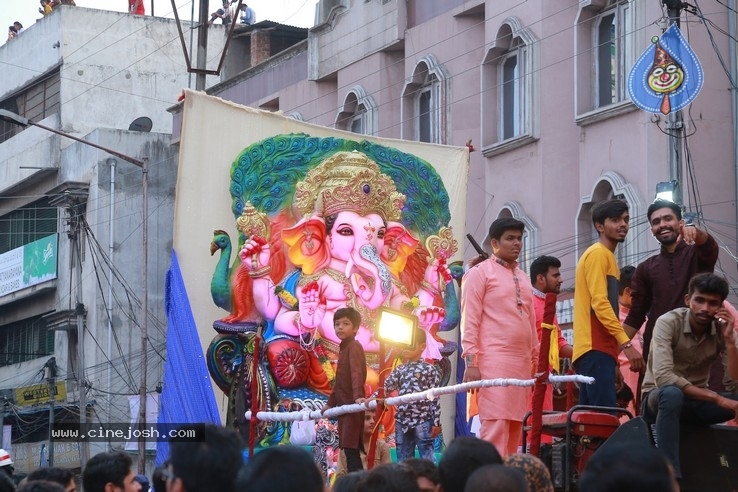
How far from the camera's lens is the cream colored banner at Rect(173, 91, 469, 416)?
14.6m

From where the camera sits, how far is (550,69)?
75.8 ft

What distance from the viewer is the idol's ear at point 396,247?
1506 cm

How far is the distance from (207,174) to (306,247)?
131cm

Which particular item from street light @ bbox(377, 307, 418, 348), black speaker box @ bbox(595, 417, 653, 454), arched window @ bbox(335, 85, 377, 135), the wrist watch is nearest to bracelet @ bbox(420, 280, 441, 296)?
street light @ bbox(377, 307, 418, 348)

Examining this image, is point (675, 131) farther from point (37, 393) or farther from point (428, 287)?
point (37, 393)

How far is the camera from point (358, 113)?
28719 millimetres

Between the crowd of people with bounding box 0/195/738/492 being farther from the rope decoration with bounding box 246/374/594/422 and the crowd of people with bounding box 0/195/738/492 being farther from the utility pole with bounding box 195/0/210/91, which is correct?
the utility pole with bounding box 195/0/210/91

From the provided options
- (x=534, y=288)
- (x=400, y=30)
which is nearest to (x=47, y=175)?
(x=400, y=30)

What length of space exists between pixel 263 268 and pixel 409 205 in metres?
1.95

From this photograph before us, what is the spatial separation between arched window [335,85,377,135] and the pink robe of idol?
18.0 meters

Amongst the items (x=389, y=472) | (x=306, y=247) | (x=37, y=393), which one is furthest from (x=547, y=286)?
(x=37, y=393)

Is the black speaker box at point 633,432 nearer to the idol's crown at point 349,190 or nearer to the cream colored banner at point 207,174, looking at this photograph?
the cream colored banner at point 207,174

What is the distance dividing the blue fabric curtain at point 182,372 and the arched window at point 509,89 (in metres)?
10.3

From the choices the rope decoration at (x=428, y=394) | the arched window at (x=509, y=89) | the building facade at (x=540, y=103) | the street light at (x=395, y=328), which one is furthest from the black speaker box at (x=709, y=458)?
the arched window at (x=509, y=89)
